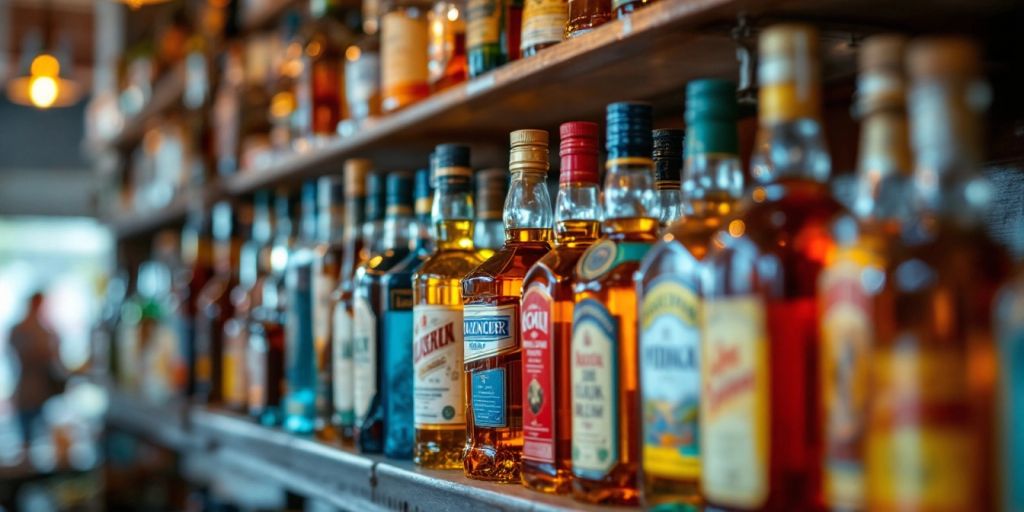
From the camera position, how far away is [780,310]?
0.82 metres

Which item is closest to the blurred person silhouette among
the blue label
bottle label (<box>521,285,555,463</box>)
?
the blue label

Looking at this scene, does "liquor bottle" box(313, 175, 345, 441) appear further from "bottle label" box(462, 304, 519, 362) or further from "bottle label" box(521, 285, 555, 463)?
"bottle label" box(521, 285, 555, 463)

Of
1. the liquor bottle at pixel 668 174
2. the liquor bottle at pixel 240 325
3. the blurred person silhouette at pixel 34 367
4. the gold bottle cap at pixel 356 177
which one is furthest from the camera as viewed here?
the blurred person silhouette at pixel 34 367

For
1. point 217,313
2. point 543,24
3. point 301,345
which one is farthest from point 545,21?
point 217,313

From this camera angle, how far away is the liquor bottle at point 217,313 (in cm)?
263

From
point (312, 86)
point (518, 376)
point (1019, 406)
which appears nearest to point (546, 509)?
point (518, 376)

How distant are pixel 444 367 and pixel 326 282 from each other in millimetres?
562

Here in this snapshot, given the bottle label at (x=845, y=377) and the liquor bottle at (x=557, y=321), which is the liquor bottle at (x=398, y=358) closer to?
the liquor bottle at (x=557, y=321)

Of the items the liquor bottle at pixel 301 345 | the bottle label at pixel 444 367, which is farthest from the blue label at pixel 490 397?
the liquor bottle at pixel 301 345

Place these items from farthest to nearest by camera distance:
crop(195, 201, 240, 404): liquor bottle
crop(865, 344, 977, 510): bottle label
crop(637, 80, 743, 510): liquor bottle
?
crop(195, 201, 240, 404): liquor bottle → crop(637, 80, 743, 510): liquor bottle → crop(865, 344, 977, 510): bottle label

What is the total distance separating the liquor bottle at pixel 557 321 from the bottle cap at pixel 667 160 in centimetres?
11

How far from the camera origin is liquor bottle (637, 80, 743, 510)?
91cm

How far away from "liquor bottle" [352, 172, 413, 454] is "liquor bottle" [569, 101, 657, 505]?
562 mm

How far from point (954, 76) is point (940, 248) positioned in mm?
117
